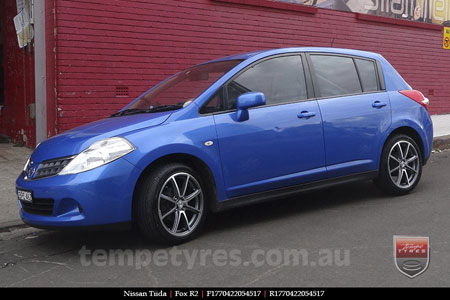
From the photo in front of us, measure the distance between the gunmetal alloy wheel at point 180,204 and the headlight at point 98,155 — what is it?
0.46 metres

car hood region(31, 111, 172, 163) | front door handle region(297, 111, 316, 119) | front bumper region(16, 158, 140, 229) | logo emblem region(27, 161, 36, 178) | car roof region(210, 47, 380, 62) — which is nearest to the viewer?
front bumper region(16, 158, 140, 229)

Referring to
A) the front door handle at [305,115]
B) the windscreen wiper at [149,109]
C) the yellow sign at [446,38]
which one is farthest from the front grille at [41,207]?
the yellow sign at [446,38]

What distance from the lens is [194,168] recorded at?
4680 millimetres

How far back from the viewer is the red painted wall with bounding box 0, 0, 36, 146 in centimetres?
992

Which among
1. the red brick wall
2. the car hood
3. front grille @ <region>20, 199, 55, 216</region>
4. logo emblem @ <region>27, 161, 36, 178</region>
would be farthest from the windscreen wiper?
the red brick wall

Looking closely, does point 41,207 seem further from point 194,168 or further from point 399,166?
point 399,166

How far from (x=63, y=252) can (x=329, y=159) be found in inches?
109

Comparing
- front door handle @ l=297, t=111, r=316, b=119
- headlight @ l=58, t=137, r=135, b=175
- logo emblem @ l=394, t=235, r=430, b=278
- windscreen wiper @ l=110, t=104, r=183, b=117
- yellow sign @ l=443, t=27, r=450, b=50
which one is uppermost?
yellow sign @ l=443, t=27, r=450, b=50

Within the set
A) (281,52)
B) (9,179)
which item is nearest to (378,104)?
(281,52)

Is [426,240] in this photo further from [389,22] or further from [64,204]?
[389,22]

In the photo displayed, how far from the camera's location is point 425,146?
6395 millimetres

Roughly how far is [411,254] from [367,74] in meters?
2.66

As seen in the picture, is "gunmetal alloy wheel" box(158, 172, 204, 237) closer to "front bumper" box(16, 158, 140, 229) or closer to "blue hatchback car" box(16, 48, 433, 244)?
"blue hatchback car" box(16, 48, 433, 244)

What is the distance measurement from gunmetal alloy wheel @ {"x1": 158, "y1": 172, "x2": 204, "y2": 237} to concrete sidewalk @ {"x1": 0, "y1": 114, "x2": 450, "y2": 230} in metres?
1.97
